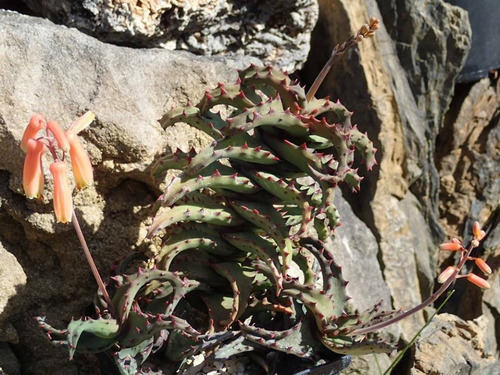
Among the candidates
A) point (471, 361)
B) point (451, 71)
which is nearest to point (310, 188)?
point (471, 361)

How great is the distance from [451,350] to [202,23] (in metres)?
1.46

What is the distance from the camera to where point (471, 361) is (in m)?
2.52

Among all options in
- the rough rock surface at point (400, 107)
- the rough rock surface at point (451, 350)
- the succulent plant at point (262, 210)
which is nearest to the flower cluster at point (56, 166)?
the succulent plant at point (262, 210)

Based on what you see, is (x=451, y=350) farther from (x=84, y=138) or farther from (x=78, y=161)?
(x=78, y=161)

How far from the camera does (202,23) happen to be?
2.39 metres

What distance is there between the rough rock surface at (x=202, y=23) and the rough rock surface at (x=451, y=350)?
1167 millimetres

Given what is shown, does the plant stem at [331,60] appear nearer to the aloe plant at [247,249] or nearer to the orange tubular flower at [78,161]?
the aloe plant at [247,249]

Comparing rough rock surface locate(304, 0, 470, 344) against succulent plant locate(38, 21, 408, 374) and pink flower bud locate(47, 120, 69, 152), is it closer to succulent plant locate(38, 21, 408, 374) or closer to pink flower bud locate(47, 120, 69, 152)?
succulent plant locate(38, 21, 408, 374)

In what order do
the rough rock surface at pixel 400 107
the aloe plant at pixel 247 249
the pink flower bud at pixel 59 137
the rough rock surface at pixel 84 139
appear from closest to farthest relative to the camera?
1. the pink flower bud at pixel 59 137
2. the aloe plant at pixel 247 249
3. the rough rock surface at pixel 84 139
4. the rough rock surface at pixel 400 107

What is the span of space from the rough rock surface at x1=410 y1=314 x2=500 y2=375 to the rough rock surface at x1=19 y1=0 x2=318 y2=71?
1167 mm

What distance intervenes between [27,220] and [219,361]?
638mm

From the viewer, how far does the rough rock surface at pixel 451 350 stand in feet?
8.02

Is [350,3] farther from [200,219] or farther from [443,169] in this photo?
[200,219]

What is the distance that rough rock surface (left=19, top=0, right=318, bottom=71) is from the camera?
7.11ft
